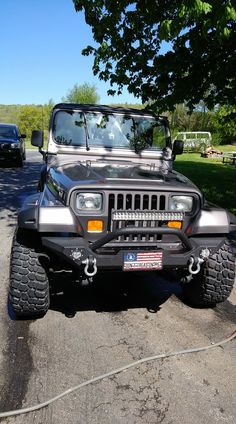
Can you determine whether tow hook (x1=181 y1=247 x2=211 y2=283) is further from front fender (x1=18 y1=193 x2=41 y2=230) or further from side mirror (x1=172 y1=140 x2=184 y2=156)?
side mirror (x1=172 y1=140 x2=184 y2=156)

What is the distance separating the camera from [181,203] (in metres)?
3.51

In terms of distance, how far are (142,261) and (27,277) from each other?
0.92 m

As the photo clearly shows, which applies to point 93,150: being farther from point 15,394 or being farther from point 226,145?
point 226,145

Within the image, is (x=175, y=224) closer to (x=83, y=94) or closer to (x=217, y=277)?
(x=217, y=277)

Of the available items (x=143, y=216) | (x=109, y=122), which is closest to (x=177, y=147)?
(x=109, y=122)

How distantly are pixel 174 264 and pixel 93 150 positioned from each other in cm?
206

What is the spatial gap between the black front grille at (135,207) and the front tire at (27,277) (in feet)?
2.19

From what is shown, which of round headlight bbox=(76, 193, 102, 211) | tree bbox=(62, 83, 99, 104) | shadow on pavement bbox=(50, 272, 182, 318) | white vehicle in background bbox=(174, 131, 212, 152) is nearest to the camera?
round headlight bbox=(76, 193, 102, 211)

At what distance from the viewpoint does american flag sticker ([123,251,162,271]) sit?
3230mm

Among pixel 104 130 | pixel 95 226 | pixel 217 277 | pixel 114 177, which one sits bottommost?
pixel 217 277

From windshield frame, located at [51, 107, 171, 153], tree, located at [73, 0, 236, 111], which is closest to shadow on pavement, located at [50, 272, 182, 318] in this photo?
windshield frame, located at [51, 107, 171, 153]

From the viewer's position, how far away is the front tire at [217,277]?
374cm

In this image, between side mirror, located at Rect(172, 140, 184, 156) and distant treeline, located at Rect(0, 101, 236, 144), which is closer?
side mirror, located at Rect(172, 140, 184, 156)

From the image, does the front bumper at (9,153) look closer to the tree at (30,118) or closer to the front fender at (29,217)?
the front fender at (29,217)
